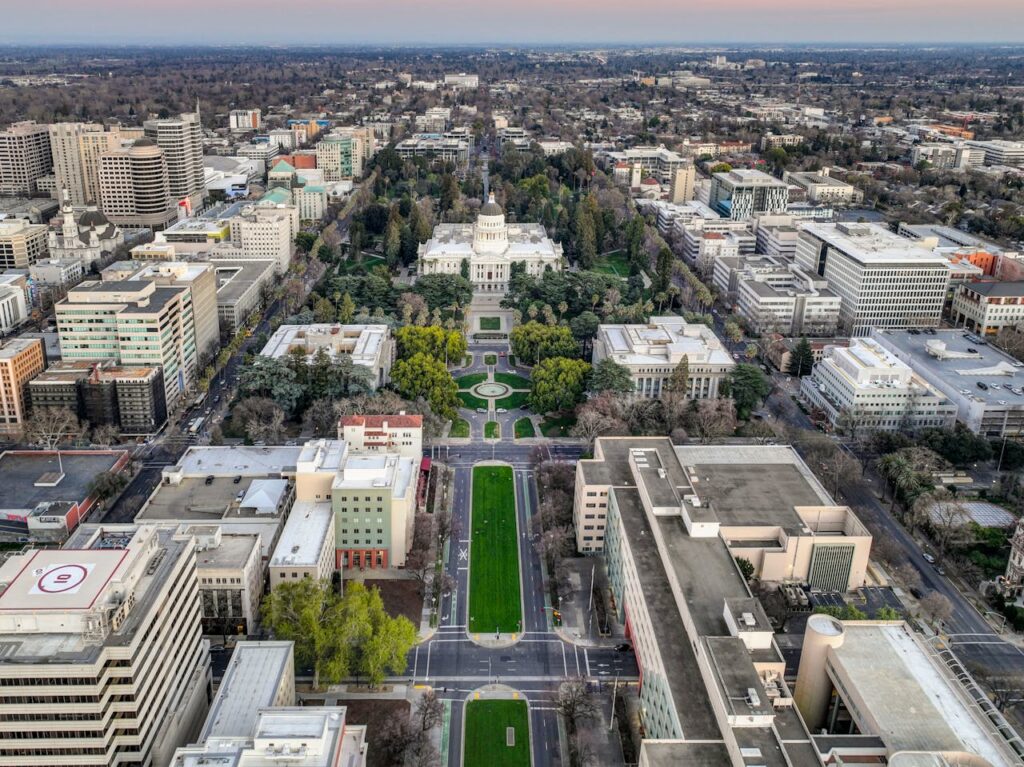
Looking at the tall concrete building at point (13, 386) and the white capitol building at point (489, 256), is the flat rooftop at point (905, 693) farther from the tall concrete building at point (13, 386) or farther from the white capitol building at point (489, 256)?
the white capitol building at point (489, 256)

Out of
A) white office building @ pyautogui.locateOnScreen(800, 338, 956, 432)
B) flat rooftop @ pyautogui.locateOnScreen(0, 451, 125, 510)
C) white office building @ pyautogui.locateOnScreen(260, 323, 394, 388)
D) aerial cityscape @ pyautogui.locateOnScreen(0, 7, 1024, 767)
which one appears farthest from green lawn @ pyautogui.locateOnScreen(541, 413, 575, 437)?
flat rooftop @ pyautogui.locateOnScreen(0, 451, 125, 510)

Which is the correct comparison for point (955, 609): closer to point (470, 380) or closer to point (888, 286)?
point (470, 380)

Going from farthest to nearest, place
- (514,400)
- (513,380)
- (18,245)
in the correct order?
(18,245) < (513,380) < (514,400)

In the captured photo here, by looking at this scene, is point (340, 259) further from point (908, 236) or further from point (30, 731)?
point (30, 731)

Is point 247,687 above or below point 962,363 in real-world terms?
below

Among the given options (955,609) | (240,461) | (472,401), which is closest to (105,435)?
(240,461)

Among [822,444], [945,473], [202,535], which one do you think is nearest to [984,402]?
[945,473]
